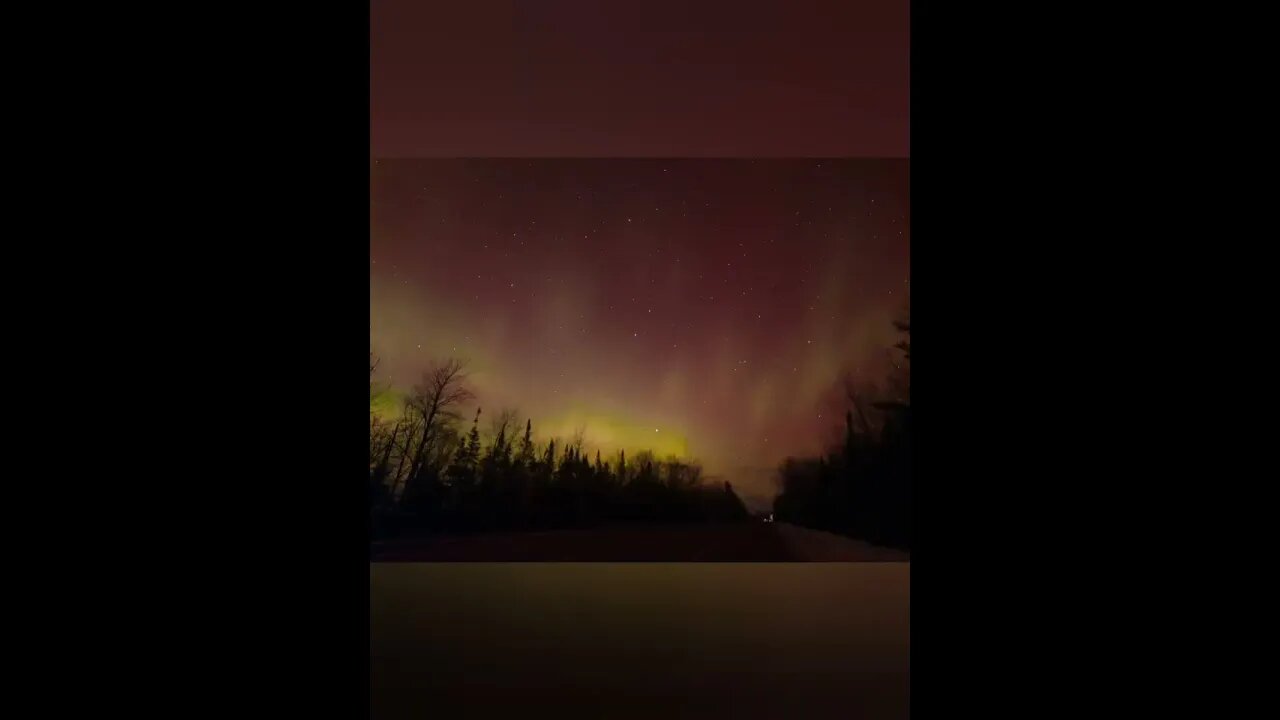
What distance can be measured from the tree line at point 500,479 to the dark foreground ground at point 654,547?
0.07 m

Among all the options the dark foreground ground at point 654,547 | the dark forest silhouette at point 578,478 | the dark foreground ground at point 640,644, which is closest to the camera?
the dark foreground ground at point 640,644

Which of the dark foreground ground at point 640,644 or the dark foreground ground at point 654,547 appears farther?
the dark foreground ground at point 654,547

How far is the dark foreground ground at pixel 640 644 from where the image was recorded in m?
2.44

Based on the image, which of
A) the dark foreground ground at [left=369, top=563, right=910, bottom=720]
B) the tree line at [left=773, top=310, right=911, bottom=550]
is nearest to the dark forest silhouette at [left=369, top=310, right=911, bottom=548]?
the tree line at [left=773, top=310, right=911, bottom=550]

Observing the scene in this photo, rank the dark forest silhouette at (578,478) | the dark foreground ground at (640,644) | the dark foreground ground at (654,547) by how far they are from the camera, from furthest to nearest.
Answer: the dark forest silhouette at (578,478) → the dark foreground ground at (654,547) → the dark foreground ground at (640,644)

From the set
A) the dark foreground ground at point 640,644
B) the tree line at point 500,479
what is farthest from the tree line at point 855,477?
the dark foreground ground at point 640,644

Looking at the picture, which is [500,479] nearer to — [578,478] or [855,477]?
[578,478]

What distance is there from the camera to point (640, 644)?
3092mm

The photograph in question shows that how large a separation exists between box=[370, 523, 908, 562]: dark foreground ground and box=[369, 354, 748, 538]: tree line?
7cm

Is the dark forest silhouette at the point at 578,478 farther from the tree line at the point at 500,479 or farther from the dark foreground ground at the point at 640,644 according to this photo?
the dark foreground ground at the point at 640,644

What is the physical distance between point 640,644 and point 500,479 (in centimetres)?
246
